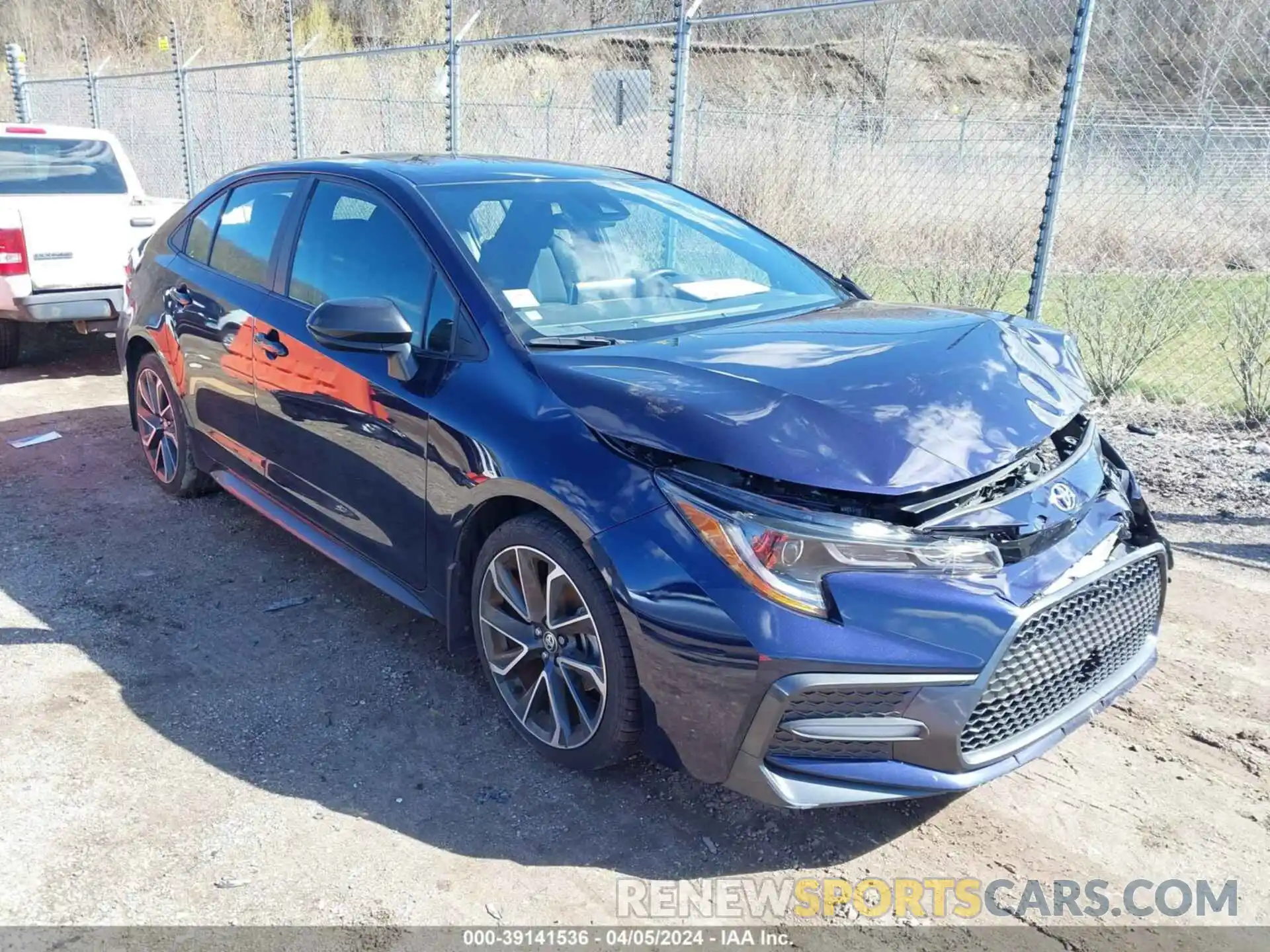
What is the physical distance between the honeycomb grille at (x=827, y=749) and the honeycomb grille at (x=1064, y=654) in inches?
8.0

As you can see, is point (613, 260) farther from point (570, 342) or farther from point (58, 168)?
point (58, 168)

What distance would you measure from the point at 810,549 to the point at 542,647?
37.5 inches

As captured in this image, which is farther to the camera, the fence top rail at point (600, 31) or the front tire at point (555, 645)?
the fence top rail at point (600, 31)

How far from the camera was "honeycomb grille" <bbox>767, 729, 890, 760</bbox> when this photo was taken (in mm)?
2377

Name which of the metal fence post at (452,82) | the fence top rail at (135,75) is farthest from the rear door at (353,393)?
the fence top rail at (135,75)

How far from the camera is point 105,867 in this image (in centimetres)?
257

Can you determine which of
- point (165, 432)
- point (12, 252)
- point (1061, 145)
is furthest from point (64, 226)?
point (1061, 145)

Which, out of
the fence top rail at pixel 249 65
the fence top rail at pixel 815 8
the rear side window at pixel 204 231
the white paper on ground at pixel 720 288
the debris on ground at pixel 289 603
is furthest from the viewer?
the fence top rail at pixel 249 65

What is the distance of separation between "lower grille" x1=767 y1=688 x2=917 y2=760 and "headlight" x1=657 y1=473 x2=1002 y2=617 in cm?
20

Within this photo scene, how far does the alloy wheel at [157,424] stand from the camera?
502 centimetres

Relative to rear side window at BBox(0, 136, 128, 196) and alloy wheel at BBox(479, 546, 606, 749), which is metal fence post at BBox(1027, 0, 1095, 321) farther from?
rear side window at BBox(0, 136, 128, 196)

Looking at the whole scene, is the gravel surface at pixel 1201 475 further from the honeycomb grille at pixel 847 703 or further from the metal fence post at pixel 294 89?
the metal fence post at pixel 294 89

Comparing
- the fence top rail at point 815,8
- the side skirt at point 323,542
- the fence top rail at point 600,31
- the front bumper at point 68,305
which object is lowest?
the side skirt at point 323,542

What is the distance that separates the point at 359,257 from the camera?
3.63m
